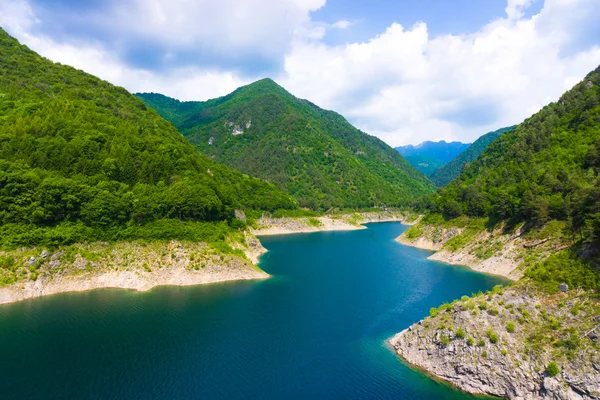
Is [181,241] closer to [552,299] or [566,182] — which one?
[552,299]

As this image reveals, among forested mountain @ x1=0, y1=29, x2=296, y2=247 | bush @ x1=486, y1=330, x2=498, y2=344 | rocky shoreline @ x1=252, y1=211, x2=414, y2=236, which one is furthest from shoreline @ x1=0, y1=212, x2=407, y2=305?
rocky shoreline @ x1=252, y1=211, x2=414, y2=236

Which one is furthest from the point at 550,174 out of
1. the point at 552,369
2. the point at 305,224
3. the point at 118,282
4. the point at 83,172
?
the point at 305,224

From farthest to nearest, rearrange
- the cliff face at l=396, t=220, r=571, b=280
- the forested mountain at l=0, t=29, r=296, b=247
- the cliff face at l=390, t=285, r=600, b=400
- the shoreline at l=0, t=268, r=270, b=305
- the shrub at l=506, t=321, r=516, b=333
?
1. the cliff face at l=396, t=220, r=571, b=280
2. the forested mountain at l=0, t=29, r=296, b=247
3. the shoreline at l=0, t=268, r=270, b=305
4. the shrub at l=506, t=321, r=516, b=333
5. the cliff face at l=390, t=285, r=600, b=400

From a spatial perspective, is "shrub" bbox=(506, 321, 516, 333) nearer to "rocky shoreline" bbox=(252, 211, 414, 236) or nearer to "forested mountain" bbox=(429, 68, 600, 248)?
"forested mountain" bbox=(429, 68, 600, 248)

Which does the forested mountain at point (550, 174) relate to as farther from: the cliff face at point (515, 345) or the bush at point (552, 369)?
the bush at point (552, 369)

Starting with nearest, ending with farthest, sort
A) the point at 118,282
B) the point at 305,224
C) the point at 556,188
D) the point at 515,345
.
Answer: the point at 515,345 → the point at 118,282 → the point at 556,188 → the point at 305,224

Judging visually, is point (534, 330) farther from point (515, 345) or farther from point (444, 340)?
point (444, 340)
